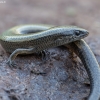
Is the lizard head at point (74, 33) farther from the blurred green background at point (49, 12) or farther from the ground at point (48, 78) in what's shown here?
the blurred green background at point (49, 12)

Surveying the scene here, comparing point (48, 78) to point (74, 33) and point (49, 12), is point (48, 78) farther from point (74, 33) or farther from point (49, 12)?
point (49, 12)

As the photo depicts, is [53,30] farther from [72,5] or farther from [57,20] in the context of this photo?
[72,5]

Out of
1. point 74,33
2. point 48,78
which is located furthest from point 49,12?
point 48,78

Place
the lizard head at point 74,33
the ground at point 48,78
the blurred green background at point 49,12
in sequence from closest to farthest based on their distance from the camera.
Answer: the ground at point 48,78 < the lizard head at point 74,33 < the blurred green background at point 49,12

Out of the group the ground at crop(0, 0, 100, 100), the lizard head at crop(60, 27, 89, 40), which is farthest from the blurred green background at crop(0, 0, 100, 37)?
the lizard head at crop(60, 27, 89, 40)

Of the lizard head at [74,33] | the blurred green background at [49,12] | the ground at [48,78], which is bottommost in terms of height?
the blurred green background at [49,12]

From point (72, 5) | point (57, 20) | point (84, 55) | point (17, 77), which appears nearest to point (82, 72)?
point (84, 55)

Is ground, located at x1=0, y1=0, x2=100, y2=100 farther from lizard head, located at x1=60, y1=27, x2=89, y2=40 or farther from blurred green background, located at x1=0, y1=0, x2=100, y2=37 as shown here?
blurred green background, located at x1=0, y1=0, x2=100, y2=37

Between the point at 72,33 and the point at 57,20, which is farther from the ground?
the point at 72,33

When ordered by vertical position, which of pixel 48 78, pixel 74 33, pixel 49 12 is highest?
pixel 74 33

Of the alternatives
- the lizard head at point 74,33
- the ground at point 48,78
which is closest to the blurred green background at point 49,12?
the ground at point 48,78

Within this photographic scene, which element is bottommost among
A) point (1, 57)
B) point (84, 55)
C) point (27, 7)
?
point (27, 7)
